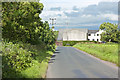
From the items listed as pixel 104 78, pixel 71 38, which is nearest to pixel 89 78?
pixel 104 78

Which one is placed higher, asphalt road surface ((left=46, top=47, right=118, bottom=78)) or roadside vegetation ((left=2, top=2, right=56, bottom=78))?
roadside vegetation ((left=2, top=2, right=56, bottom=78))

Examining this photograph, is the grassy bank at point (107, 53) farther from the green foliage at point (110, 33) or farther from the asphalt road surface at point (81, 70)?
the green foliage at point (110, 33)

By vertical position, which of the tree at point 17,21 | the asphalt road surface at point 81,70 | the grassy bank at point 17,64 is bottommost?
the asphalt road surface at point 81,70

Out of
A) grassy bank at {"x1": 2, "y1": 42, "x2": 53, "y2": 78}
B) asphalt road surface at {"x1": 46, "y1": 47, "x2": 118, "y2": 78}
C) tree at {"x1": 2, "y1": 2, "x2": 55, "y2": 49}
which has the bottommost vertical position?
asphalt road surface at {"x1": 46, "y1": 47, "x2": 118, "y2": 78}

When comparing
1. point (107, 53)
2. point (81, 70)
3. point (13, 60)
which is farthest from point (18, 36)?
point (107, 53)

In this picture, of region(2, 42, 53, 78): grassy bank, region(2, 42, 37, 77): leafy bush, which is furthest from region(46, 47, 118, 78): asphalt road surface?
region(2, 42, 37, 77): leafy bush

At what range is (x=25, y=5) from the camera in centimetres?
1533

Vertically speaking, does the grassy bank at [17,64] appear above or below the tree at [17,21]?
below

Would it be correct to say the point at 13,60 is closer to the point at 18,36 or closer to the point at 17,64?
the point at 17,64

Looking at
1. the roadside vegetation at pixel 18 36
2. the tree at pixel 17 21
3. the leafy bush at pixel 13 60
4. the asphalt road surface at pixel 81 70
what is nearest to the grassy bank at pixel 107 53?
the asphalt road surface at pixel 81 70

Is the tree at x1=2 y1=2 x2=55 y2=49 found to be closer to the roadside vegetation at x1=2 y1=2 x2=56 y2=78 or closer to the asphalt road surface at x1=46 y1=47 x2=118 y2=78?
the roadside vegetation at x1=2 y1=2 x2=56 y2=78

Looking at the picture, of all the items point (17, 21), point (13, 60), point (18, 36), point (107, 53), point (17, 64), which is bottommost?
point (107, 53)

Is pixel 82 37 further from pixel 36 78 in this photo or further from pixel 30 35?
pixel 36 78

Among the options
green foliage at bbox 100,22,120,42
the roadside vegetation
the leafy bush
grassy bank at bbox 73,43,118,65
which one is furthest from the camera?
green foliage at bbox 100,22,120,42
